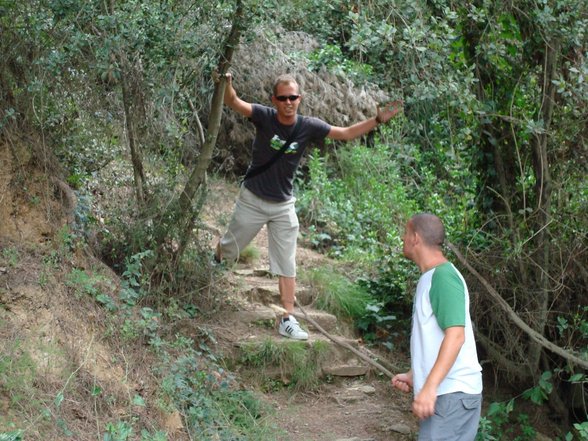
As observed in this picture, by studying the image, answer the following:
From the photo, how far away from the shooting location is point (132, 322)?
22.6 feet

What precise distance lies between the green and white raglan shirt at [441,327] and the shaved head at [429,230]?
Answer: 0.17 m

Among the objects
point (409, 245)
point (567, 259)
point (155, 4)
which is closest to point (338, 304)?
point (567, 259)

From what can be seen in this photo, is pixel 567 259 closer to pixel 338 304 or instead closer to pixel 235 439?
pixel 338 304

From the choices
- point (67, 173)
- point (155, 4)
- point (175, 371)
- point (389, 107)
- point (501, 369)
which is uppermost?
point (155, 4)

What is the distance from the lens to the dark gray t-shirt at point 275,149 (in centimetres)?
780

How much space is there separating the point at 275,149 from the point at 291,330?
166 cm

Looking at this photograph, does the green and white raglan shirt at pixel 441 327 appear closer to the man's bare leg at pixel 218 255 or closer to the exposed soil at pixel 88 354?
the exposed soil at pixel 88 354

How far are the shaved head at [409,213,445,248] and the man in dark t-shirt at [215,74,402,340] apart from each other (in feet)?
8.86

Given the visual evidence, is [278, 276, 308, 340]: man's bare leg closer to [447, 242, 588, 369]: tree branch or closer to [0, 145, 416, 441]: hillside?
[0, 145, 416, 441]: hillside

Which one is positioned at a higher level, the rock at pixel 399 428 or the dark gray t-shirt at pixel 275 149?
the dark gray t-shirt at pixel 275 149

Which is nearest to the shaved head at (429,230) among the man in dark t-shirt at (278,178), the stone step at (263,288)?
the man in dark t-shirt at (278,178)

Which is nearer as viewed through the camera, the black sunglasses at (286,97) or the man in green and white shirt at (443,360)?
the man in green and white shirt at (443,360)

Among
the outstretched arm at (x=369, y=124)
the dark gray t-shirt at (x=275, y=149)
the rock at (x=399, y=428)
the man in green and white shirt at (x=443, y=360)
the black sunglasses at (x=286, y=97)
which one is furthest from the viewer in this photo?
the dark gray t-shirt at (x=275, y=149)

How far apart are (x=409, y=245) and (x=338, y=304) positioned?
4505 mm
